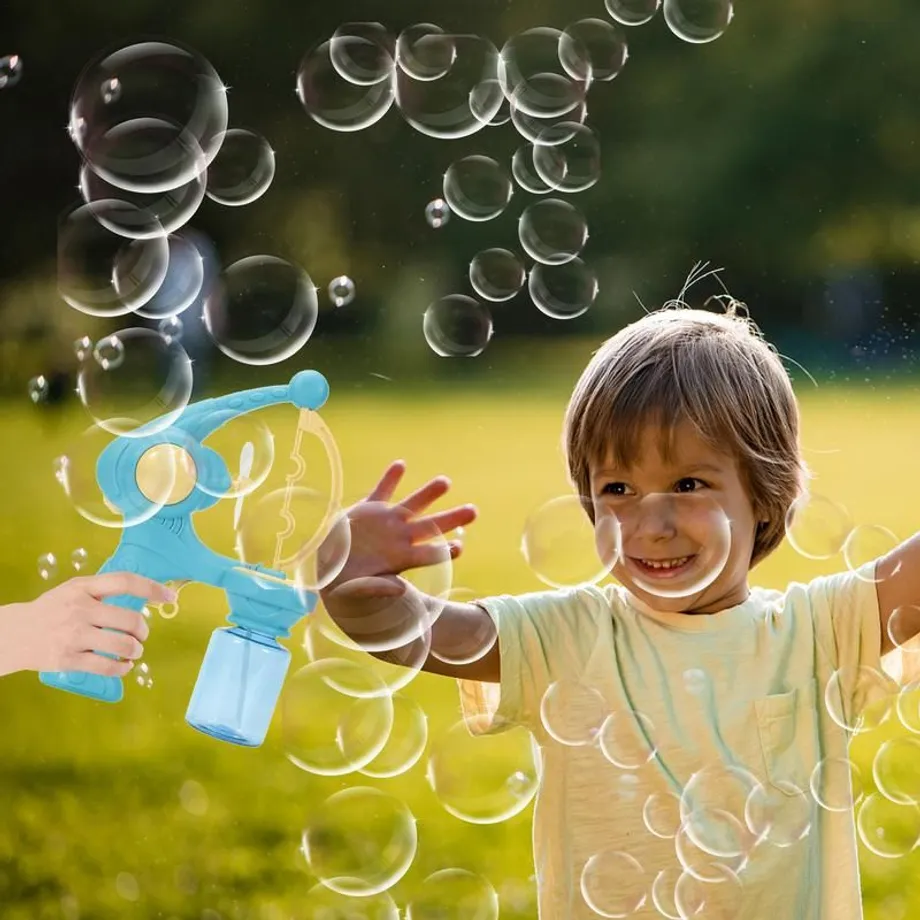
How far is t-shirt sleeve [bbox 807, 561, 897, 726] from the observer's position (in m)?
1.59

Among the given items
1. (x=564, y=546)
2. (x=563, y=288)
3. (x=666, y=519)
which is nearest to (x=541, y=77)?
(x=563, y=288)

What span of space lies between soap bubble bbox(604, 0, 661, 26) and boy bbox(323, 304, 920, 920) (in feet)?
3.30

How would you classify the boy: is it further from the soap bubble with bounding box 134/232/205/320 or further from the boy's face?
the soap bubble with bounding box 134/232/205/320

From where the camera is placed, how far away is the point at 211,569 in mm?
1438

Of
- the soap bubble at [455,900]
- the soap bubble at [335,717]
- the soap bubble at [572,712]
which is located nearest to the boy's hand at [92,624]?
the soap bubble at [335,717]

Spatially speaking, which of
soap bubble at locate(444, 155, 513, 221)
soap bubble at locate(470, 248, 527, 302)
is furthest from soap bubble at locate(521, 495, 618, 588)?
soap bubble at locate(444, 155, 513, 221)

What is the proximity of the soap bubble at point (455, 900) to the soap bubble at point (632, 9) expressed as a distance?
1246mm

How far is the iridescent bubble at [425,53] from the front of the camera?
2328mm

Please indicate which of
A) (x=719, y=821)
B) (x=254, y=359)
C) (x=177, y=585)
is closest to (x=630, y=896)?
(x=719, y=821)

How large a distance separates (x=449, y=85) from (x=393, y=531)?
1.06 metres

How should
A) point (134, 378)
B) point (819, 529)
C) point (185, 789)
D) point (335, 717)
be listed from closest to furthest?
point (335, 717) < point (819, 529) < point (134, 378) < point (185, 789)

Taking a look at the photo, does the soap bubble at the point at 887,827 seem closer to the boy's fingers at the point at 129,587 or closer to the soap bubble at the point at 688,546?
the soap bubble at the point at 688,546

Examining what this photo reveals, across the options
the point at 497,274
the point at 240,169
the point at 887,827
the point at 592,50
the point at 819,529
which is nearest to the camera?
the point at 819,529

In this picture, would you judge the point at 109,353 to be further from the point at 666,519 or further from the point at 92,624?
the point at 666,519
